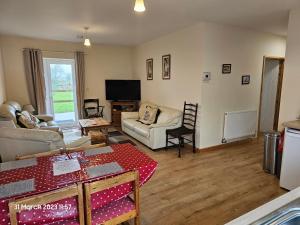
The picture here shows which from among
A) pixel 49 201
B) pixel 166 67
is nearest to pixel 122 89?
pixel 166 67

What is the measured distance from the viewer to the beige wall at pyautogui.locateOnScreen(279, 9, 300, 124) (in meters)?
3.01

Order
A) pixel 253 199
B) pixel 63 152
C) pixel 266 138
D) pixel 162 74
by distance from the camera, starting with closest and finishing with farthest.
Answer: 1. pixel 63 152
2. pixel 253 199
3. pixel 266 138
4. pixel 162 74

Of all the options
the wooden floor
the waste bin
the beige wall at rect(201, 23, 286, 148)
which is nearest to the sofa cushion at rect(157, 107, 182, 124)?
the beige wall at rect(201, 23, 286, 148)

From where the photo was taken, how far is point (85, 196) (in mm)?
1280

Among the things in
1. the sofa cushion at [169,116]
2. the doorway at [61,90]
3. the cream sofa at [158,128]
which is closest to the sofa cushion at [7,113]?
the doorway at [61,90]

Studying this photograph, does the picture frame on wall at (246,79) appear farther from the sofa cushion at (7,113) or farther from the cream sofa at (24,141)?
the sofa cushion at (7,113)

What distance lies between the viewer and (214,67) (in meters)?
4.01

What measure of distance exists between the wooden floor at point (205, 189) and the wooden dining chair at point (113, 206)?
0.69 metres

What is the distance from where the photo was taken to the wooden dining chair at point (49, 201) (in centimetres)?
109

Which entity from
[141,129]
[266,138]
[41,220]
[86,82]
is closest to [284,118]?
[266,138]

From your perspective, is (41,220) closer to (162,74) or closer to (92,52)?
(162,74)

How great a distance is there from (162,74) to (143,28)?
1.28 m

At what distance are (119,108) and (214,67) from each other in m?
3.47

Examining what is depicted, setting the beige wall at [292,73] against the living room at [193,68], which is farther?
the beige wall at [292,73]
